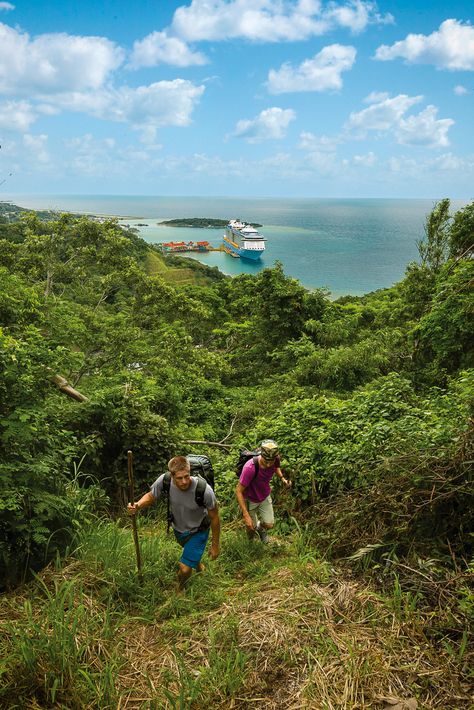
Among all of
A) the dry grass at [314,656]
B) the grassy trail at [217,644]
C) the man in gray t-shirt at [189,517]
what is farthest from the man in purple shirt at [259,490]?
the dry grass at [314,656]

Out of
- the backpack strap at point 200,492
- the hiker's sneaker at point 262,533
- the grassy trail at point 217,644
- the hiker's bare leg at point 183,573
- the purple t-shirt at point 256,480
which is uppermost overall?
the backpack strap at point 200,492

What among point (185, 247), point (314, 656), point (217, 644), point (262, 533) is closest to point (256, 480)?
point (262, 533)

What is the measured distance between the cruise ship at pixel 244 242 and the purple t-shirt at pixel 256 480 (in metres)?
86.7

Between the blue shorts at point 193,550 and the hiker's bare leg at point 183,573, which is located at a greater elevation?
the blue shorts at point 193,550

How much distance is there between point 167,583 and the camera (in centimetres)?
403

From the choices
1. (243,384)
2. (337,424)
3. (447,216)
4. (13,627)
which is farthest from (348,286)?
(13,627)

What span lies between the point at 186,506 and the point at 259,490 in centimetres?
110

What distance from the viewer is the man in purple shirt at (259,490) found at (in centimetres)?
468

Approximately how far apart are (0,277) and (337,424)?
7124 millimetres

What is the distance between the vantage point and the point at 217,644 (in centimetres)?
315

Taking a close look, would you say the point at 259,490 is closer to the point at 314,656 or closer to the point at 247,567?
the point at 247,567

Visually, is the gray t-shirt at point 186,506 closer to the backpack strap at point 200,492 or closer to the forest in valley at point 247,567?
the backpack strap at point 200,492

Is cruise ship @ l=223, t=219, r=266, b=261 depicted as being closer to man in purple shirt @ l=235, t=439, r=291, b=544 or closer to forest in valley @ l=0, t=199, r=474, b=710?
forest in valley @ l=0, t=199, r=474, b=710

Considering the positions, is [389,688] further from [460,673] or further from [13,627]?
[13,627]
